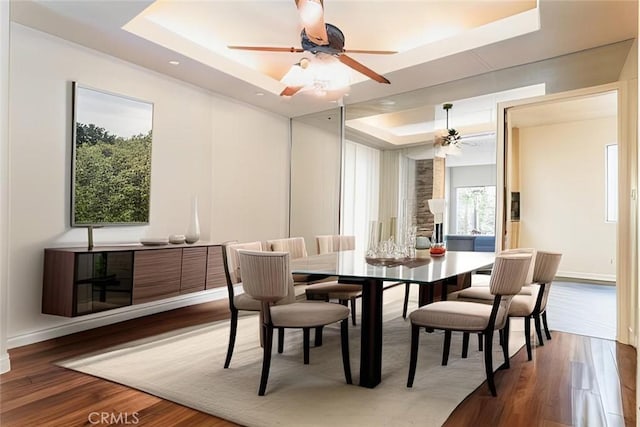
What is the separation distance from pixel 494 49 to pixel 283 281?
2.95m

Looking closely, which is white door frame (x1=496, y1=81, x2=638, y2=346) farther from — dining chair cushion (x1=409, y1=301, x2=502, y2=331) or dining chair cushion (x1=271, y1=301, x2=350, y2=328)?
dining chair cushion (x1=271, y1=301, x2=350, y2=328)

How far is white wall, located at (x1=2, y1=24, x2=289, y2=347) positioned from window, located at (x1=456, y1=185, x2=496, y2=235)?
2.94m

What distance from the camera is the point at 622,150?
3.49 m

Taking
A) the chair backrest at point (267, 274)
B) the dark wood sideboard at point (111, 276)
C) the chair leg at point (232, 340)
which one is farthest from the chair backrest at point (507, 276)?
the dark wood sideboard at point (111, 276)

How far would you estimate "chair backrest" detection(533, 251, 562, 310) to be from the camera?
3.08 meters

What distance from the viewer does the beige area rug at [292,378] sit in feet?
6.75

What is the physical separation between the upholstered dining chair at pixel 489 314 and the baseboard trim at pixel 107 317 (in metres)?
2.90

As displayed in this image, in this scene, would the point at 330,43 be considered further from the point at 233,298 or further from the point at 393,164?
the point at 393,164

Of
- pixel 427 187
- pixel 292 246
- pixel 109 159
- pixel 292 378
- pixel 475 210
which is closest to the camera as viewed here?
pixel 292 378

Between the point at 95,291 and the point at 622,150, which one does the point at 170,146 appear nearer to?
the point at 95,291

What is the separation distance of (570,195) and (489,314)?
Answer: 6.23m

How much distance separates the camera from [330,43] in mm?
2939

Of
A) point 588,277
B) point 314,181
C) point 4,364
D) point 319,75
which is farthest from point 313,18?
point 588,277

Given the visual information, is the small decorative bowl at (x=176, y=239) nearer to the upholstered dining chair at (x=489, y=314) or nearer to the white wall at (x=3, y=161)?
the white wall at (x=3, y=161)
